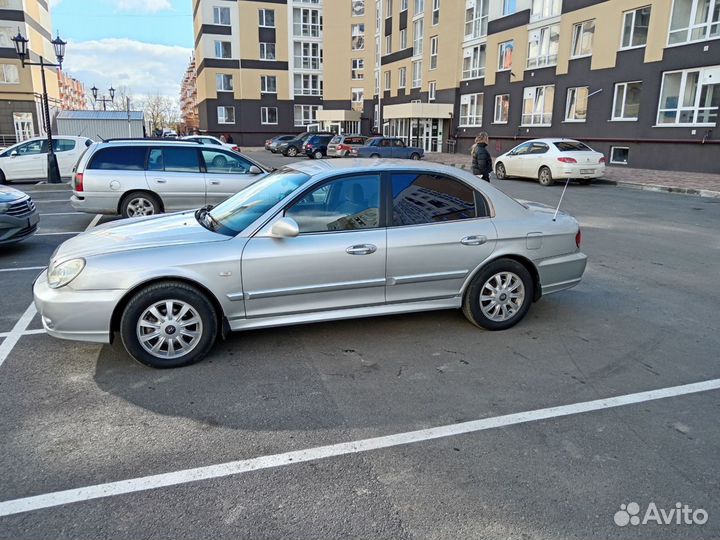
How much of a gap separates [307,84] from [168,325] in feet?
179

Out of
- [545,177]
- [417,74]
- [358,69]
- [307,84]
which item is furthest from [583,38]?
[307,84]

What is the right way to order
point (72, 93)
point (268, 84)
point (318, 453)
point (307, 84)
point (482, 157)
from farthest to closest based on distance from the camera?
point (72, 93) → point (307, 84) → point (268, 84) → point (482, 157) → point (318, 453)

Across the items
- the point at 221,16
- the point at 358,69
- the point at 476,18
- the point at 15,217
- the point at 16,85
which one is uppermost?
the point at 221,16

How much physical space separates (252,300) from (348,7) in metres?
55.6

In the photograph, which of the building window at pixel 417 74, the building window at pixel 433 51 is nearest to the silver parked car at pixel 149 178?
the building window at pixel 433 51

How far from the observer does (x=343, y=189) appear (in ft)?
15.9

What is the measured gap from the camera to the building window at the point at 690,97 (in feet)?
68.5

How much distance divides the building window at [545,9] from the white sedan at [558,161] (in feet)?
43.7

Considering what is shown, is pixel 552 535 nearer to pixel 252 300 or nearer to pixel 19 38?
pixel 252 300

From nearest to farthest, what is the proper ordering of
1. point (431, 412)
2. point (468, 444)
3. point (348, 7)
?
point (468, 444) → point (431, 412) → point (348, 7)

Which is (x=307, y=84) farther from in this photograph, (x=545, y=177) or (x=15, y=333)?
(x=15, y=333)

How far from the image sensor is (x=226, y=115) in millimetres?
52406

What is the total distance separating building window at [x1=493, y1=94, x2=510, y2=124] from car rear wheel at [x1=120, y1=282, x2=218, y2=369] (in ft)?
104

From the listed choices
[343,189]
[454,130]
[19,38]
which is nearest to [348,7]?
[454,130]
